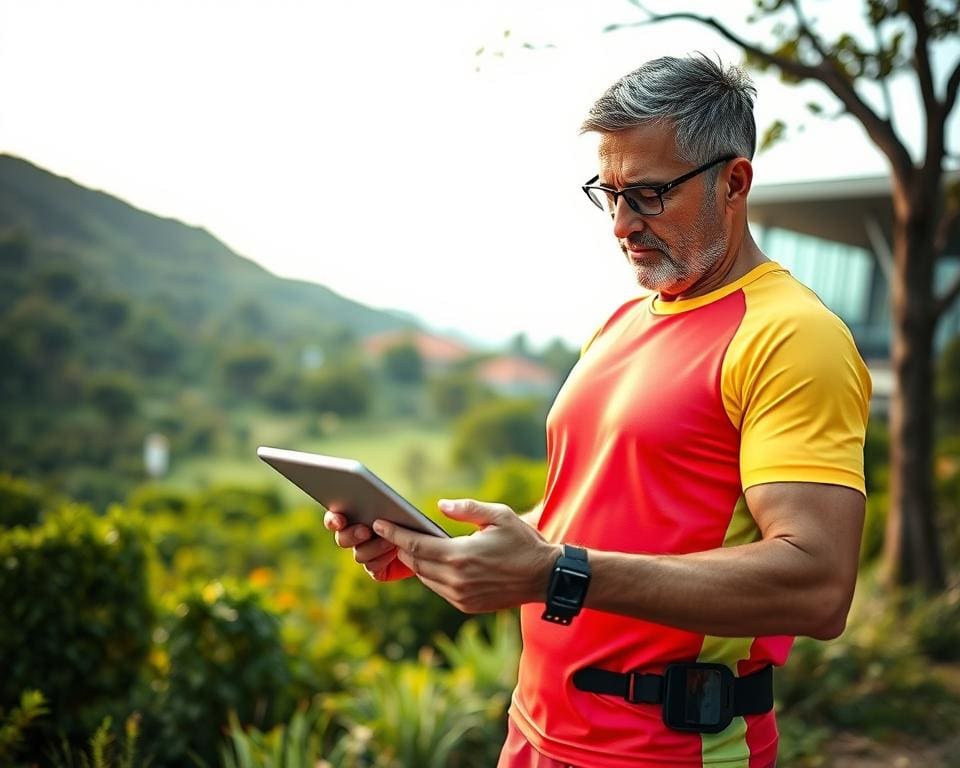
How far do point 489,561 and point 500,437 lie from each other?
56.9 ft

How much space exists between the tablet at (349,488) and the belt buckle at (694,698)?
51cm

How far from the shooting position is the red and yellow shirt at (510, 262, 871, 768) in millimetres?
1493

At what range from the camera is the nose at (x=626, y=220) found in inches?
69.7

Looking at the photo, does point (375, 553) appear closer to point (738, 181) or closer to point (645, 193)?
point (645, 193)

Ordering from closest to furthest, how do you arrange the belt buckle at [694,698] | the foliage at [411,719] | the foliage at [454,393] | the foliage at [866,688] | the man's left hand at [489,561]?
1. the man's left hand at [489,561]
2. the belt buckle at [694,698]
3. the foliage at [411,719]
4. the foliage at [866,688]
5. the foliage at [454,393]

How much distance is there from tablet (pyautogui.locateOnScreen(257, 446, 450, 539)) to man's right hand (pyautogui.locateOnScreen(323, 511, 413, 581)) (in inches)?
1.0

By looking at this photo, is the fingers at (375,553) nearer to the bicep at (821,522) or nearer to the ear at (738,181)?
the bicep at (821,522)

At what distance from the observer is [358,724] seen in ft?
12.5

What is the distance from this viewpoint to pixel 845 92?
5641 mm

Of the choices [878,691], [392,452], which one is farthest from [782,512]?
[392,452]

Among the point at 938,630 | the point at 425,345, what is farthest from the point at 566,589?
the point at 425,345

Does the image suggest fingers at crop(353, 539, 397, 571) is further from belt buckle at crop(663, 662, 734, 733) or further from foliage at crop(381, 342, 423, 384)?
foliage at crop(381, 342, 423, 384)

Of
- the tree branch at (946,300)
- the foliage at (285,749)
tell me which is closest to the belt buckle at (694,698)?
the foliage at (285,749)

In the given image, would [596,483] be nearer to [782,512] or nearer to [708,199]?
[782,512]
